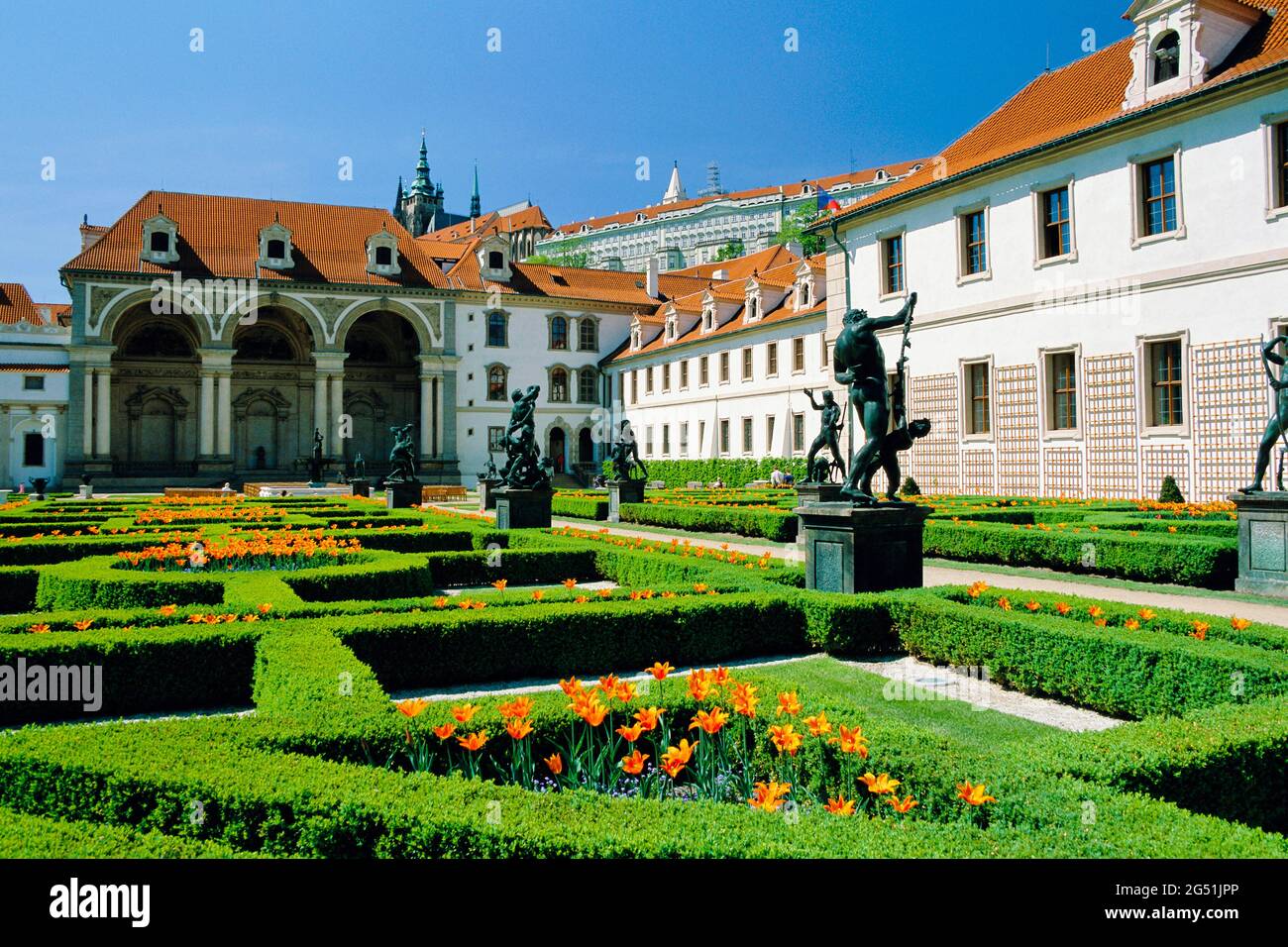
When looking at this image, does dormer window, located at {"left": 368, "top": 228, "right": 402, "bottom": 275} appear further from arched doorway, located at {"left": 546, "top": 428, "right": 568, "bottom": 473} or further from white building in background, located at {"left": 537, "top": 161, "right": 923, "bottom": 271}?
white building in background, located at {"left": 537, "top": 161, "right": 923, "bottom": 271}

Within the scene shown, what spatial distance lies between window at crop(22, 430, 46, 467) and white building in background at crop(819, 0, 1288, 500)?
41.9 meters

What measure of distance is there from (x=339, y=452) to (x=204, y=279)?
34.4ft

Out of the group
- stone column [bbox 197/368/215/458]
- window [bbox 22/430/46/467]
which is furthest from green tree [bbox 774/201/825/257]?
window [bbox 22/430/46/467]

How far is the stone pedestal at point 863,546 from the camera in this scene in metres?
8.91

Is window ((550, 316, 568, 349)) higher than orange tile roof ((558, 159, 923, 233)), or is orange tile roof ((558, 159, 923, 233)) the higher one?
orange tile roof ((558, 159, 923, 233))

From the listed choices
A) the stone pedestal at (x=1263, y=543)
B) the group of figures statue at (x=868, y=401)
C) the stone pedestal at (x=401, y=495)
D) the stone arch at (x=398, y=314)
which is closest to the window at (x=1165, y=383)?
the stone pedestal at (x=1263, y=543)

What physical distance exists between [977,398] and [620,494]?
10.1m

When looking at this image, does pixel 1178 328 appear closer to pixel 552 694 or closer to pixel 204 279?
pixel 552 694

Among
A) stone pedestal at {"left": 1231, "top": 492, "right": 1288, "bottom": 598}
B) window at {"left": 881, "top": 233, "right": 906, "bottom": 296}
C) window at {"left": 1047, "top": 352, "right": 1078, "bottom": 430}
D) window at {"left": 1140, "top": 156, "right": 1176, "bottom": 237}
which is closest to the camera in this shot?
stone pedestal at {"left": 1231, "top": 492, "right": 1288, "bottom": 598}

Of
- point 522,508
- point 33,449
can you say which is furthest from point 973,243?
point 33,449

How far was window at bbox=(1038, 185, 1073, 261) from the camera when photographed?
70.1 ft

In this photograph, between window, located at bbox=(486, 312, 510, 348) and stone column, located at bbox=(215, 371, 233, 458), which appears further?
window, located at bbox=(486, 312, 510, 348)
